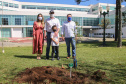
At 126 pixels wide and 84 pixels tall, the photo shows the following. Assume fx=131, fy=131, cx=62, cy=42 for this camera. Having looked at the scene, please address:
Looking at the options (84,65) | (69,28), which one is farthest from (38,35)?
(84,65)

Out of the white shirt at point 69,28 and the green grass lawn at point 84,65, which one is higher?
the white shirt at point 69,28

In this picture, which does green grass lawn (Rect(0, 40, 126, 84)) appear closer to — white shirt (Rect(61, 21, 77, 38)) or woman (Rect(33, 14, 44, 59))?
woman (Rect(33, 14, 44, 59))

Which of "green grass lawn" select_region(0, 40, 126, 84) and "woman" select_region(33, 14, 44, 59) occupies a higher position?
"woman" select_region(33, 14, 44, 59)

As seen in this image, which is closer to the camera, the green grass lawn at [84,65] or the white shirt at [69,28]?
the green grass lawn at [84,65]

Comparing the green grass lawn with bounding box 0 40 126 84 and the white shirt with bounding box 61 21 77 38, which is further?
the white shirt with bounding box 61 21 77 38

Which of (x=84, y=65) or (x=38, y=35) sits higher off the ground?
(x=38, y=35)

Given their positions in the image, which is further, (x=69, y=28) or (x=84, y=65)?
(x=69, y=28)

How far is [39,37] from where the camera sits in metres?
5.82

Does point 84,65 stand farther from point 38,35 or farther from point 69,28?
point 38,35

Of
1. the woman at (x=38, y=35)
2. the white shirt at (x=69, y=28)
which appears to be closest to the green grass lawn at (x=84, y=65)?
the woman at (x=38, y=35)

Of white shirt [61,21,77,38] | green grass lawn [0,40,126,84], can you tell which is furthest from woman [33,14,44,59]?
white shirt [61,21,77,38]

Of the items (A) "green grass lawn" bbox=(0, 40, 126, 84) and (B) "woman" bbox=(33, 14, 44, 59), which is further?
(B) "woman" bbox=(33, 14, 44, 59)

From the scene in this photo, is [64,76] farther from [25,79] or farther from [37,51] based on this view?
[37,51]

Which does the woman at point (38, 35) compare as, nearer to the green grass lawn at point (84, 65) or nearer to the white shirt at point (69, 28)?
the green grass lawn at point (84, 65)
